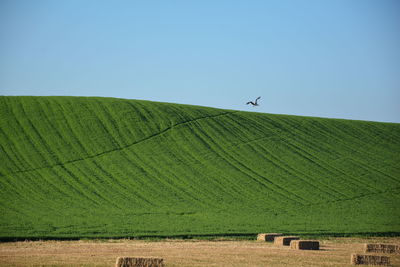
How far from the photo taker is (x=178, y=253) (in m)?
24.3

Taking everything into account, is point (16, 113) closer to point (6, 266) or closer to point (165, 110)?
point (165, 110)

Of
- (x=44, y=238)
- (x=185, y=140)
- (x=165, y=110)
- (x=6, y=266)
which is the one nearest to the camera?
Result: (x=6, y=266)

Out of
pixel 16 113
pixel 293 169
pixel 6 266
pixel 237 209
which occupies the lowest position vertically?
pixel 6 266

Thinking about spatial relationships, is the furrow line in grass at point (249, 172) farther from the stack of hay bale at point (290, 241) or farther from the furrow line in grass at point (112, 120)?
the stack of hay bale at point (290, 241)

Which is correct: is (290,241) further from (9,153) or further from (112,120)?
(112,120)

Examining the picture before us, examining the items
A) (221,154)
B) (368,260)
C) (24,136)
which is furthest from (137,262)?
(24,136)

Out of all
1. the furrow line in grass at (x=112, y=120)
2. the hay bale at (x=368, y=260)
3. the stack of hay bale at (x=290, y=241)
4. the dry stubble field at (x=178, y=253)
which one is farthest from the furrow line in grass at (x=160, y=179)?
the hay bale at (x=368, y=260)

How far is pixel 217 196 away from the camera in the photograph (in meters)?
44.4

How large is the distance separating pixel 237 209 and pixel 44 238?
50.3 ft

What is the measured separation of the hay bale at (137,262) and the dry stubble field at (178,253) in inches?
37.3

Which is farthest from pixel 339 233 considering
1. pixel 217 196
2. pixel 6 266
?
pixel 6 266

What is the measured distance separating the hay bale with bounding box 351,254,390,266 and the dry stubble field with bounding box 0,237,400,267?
17.1 inches

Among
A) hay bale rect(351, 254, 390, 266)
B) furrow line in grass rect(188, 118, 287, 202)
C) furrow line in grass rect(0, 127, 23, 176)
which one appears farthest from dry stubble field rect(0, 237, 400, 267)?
furrow line in grass rect(0, 127, 23, 176)

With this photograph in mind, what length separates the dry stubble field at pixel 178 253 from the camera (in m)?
21.2
